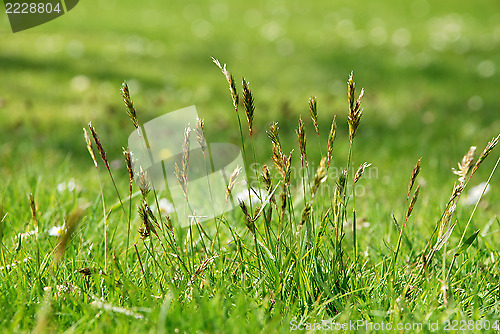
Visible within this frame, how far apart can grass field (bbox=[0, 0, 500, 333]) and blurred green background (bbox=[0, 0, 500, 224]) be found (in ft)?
0.09

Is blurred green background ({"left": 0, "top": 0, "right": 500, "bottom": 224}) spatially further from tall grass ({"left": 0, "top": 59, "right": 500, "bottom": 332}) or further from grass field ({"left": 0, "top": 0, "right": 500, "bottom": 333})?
tall grass ({"left": 0, "top": 59, "right": 500, "bottom": 332})

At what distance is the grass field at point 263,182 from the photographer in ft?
4.75

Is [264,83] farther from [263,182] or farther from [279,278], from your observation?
[279,278]

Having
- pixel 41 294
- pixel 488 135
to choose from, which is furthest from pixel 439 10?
pixel 41 294

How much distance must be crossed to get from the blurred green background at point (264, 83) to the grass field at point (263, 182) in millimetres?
27

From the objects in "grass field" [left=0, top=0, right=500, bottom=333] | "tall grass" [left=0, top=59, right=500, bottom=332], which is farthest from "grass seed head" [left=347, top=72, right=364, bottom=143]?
"grass field" [left=0, top=0, right=500, bottom=333]

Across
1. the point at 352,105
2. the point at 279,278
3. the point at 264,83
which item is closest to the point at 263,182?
the point at 279,278

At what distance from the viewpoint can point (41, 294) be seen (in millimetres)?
1519

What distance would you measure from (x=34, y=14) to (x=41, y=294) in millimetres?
7466

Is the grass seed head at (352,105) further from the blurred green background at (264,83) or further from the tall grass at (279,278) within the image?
the blurred green background at (264,83)

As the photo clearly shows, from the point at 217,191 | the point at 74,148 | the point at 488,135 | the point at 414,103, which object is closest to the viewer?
the point at 217,191

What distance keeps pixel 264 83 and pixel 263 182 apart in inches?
171

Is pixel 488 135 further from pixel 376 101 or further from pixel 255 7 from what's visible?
pixel 255 7

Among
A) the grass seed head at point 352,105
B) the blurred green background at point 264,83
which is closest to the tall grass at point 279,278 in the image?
the grass seed head at point 352,105
